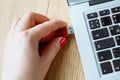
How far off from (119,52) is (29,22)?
0.23m

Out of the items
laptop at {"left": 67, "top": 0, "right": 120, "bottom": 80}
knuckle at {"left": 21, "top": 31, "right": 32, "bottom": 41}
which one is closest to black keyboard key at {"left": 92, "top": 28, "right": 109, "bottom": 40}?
laptop at {"left": 67, "top": 0, "right": 120, "bottom": 80}

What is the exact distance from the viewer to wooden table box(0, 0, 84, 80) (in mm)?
632

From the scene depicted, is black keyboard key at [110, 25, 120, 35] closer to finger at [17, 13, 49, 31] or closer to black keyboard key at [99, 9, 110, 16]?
black keyboard key at [99, 9, 110, 16]

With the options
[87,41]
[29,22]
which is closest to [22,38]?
[29,22]

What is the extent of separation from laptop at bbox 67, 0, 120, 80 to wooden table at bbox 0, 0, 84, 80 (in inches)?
1.6

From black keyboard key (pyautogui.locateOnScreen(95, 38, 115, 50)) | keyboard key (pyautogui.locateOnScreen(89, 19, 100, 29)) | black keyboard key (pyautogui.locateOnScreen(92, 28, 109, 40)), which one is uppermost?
keyboard key (pyautogui.locateOnScreen(89, 19, 100, 29))

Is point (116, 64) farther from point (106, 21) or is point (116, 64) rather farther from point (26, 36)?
point (26, 36)

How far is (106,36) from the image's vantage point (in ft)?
1.95

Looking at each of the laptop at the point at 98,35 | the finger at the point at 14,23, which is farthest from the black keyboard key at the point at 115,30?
the finger at the point at 14,23

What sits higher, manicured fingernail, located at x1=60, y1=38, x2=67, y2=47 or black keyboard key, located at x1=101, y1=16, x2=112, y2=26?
black keyboard key, located at x1=101, y1=16, x2=112, y2=26

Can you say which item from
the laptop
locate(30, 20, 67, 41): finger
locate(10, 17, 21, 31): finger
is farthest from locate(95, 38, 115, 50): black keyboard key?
locate(10, 17, 21, 31): finger

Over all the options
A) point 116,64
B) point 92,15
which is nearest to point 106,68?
point 116,64

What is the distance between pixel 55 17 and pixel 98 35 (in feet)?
0.49

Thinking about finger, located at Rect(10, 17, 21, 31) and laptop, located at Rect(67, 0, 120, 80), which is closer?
laptop, located at Rect(67, 0, 120, 80)
